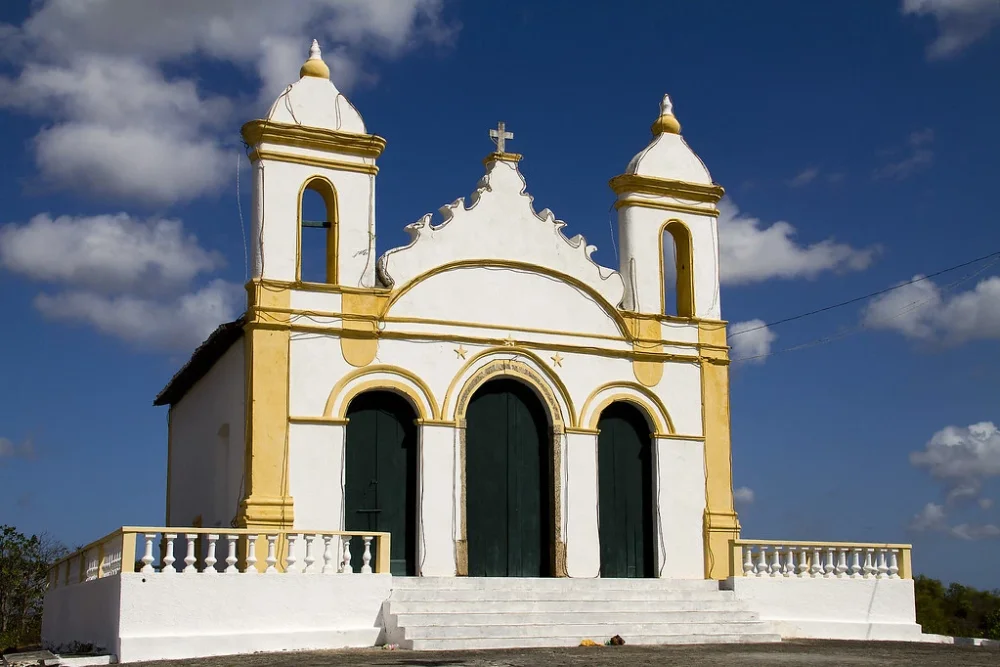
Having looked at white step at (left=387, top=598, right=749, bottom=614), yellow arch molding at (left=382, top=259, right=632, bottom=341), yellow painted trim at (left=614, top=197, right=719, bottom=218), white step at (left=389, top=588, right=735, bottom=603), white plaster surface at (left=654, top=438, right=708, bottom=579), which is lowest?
white step at (left=387, top=598, right=749, bottom=614)

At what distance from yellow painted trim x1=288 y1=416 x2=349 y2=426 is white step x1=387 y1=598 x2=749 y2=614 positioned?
295cm

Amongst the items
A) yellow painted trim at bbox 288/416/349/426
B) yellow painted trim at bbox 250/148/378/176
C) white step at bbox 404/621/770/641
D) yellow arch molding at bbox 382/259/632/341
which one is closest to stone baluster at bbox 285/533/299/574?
white step at bbox 404/621/770/641

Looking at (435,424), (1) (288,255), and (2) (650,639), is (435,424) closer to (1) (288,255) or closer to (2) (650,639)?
(1) (288,255)

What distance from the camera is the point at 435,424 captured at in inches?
716

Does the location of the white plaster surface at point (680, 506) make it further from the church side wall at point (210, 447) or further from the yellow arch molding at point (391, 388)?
the church side wall at point (210, 447)

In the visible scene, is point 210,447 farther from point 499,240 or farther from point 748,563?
point 748,563

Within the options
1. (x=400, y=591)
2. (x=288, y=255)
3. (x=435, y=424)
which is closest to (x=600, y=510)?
(x=435, y=424)

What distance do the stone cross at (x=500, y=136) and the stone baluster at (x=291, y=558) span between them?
7.14m

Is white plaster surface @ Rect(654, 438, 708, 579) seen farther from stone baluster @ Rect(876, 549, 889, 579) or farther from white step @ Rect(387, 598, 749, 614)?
stone baluster @ Rect(876, 549, 889, 579)

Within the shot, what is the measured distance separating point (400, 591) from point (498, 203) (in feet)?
21.1

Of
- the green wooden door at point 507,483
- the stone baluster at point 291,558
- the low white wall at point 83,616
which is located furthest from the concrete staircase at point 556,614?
the low white wall at point 83,616

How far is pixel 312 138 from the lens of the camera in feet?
60.1

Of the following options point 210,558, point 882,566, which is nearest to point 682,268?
point 882,566

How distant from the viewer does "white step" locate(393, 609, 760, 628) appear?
1547 cm
